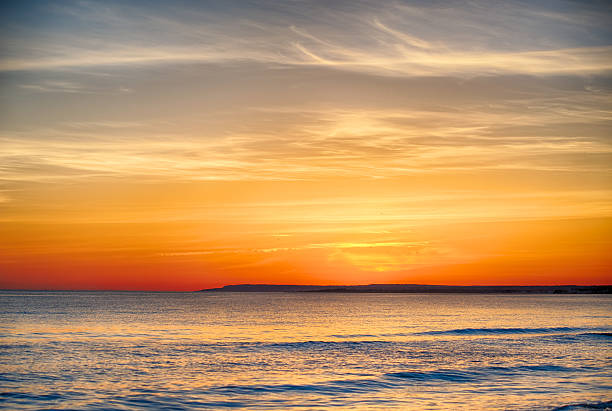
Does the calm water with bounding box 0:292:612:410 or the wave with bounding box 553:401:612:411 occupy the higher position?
the wave with bounding box 553:401:612:411

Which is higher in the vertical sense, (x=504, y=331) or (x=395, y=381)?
(x=395, y=381)

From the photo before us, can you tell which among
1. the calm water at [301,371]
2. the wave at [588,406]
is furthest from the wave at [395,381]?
the wave at [588,406]

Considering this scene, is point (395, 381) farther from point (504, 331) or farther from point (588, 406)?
point (504, 331)

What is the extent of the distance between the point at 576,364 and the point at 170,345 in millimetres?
33075

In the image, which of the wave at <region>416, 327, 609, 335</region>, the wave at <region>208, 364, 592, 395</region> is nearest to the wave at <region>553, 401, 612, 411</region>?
the wave at <region>208, 364, 592, 395</region>

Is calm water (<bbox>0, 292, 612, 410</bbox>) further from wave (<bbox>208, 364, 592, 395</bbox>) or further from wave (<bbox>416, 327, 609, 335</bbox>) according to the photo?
wave (<bbox>416, 327, 609, 335</bbox>)

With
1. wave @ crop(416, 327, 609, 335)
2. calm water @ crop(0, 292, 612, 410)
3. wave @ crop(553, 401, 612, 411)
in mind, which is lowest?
wave @ crop(416, 327, 609, 335)

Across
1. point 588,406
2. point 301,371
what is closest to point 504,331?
point 301,371

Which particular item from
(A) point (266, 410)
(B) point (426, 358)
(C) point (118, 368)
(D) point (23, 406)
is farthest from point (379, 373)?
(D) point (23, 406)

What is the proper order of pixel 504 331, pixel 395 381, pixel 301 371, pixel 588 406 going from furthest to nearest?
1. pixel 504 331
2. pixel 301 371
3. pixel 395 381
4. pixel 588 406

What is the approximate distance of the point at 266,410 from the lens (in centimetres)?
2658

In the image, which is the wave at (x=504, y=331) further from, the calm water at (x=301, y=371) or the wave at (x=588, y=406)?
the wave at (x=588, y=406)

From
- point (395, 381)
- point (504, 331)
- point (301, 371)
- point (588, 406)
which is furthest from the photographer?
point (504, 331)

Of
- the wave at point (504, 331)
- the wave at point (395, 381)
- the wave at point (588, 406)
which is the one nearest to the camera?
the wave at point (588, 406)
